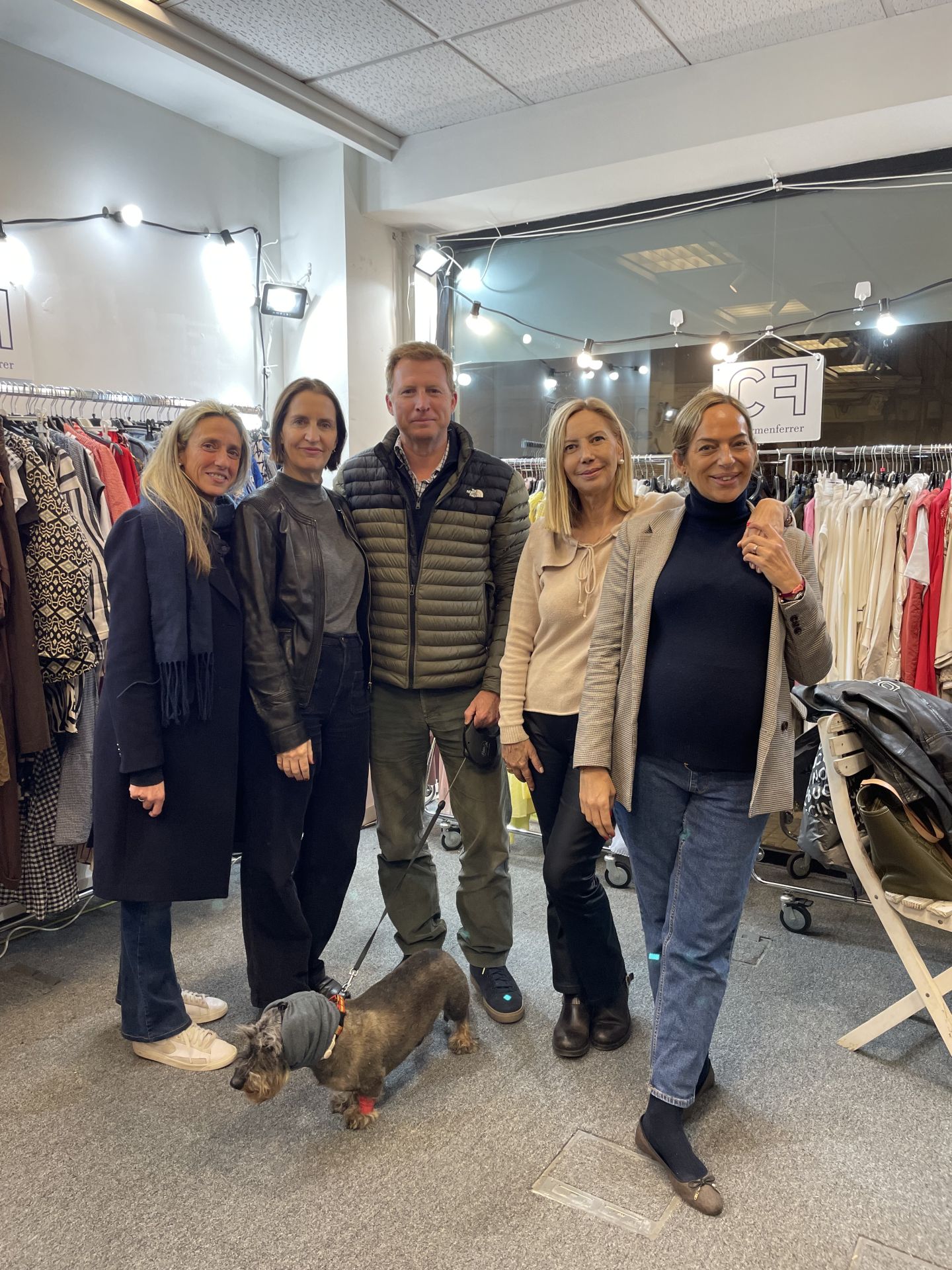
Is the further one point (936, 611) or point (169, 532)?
point (936, 611)

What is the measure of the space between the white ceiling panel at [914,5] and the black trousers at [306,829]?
2.60m

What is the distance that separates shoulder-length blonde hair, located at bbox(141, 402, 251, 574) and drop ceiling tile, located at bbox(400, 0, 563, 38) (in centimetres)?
161

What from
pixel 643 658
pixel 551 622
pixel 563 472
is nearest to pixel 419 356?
pixel 563 472

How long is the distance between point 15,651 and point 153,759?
2.34ft

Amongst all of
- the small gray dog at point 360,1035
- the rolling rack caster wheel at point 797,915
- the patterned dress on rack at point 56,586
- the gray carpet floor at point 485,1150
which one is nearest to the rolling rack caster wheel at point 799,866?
the rolling rack caster wheel at point 797,915

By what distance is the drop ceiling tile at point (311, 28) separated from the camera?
2771 mm

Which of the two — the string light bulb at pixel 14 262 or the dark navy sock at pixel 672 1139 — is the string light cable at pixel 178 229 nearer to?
the string light bulb at pixel 14 262

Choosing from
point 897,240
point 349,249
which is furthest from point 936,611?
point 349,249

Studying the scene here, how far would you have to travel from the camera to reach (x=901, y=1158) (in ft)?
5.96

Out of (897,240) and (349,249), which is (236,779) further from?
(897,240)

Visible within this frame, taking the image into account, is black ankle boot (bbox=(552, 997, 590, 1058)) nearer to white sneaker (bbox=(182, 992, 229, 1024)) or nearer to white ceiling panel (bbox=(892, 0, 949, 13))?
white sneaker (bbox=(182, 992, 229, 1024))

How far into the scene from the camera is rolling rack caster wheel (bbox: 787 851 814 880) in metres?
3.14

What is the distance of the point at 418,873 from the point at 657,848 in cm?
87

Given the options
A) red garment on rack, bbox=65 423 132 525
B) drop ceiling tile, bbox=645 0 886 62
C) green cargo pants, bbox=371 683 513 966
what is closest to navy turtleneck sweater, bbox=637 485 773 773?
green cargo pants, bbox=371 683 513 966
